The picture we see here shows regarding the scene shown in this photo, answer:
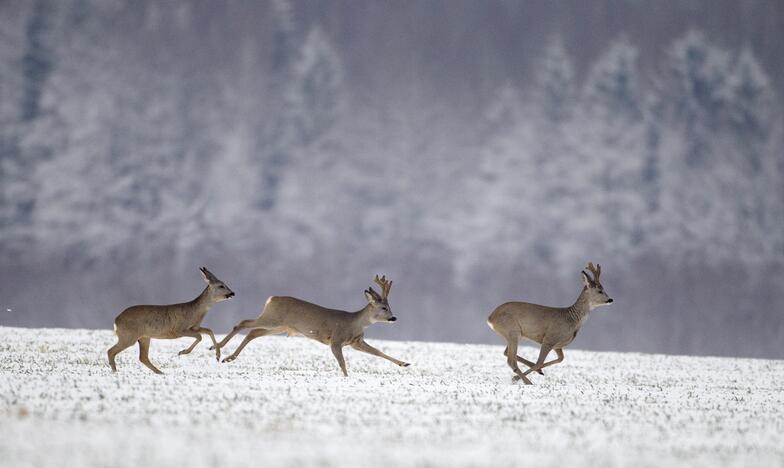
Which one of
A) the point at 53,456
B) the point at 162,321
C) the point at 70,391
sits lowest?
the point at 53,456

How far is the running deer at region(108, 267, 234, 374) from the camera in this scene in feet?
64.8

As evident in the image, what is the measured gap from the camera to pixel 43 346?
90.0 feet

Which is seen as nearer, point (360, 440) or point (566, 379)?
point (360, 440)

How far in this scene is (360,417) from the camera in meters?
13.4

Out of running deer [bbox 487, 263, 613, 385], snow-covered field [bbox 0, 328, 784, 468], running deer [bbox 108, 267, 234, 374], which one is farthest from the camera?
running deer [bbox 487, 263, 613, 385]

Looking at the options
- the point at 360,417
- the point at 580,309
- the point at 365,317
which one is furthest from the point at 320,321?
the point at 360,417

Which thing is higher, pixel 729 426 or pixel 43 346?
pixel 43 346

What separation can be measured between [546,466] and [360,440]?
246 centimetres

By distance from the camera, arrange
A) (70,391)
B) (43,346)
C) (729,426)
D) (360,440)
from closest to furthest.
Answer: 1. (360,440)
2. (729,426)
3. (70,391)
4. (43,346)

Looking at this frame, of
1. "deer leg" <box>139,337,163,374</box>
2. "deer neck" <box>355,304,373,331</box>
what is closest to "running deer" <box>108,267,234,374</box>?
"deer leg" <box>139,337,163,374</box>

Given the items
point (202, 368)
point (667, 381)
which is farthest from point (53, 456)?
point (667, 381)

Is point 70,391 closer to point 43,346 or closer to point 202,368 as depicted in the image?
point 202,368

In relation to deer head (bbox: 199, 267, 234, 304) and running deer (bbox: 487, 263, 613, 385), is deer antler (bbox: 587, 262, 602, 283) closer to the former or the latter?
running deer (bbox: 487, 263, 613, 385)

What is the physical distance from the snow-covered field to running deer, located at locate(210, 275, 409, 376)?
0.86m
